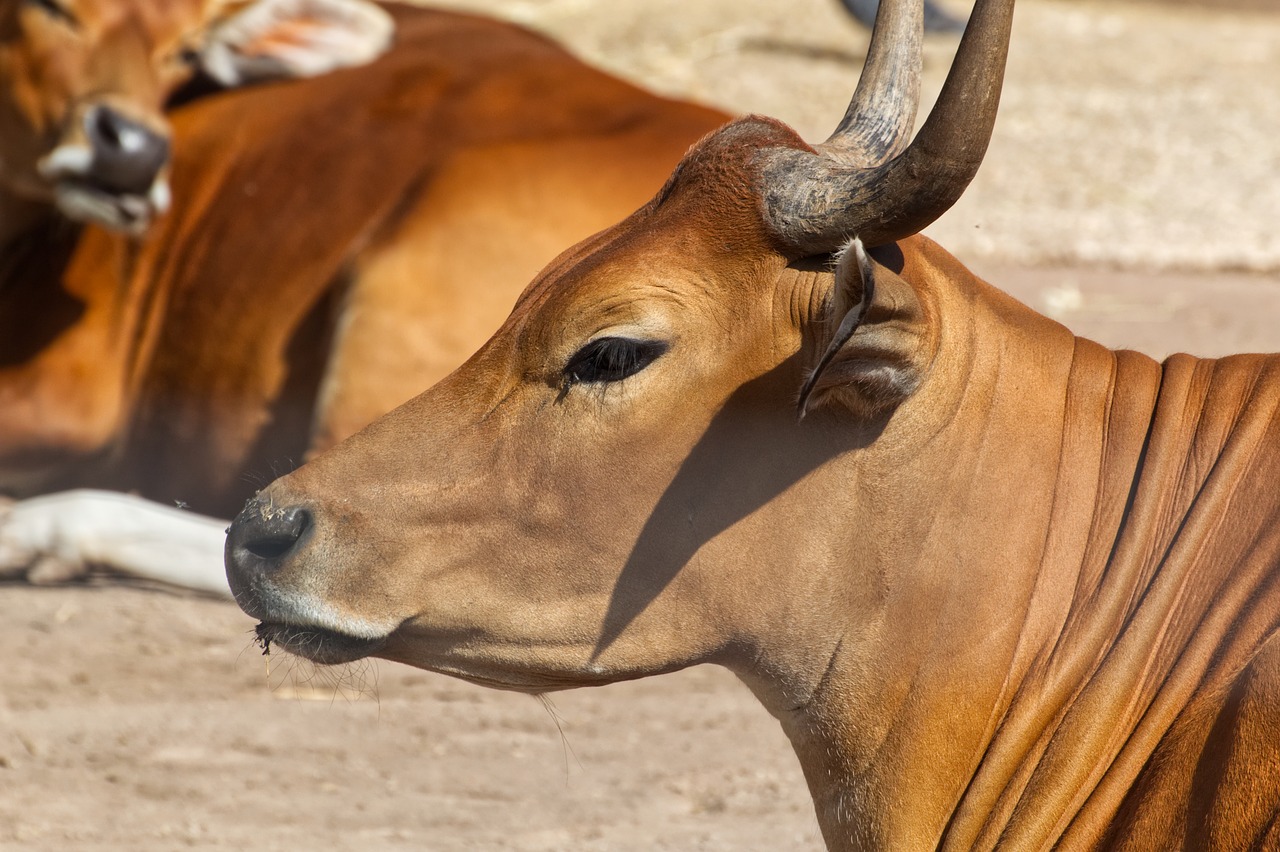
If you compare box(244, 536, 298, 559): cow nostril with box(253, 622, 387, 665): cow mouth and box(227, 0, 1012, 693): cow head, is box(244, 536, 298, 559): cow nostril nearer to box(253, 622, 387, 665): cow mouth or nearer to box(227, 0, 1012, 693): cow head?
box(227, 0, 1012, 693): cow head

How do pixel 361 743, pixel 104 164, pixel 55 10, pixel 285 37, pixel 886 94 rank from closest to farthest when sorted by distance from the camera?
pixel 886 94
pixel 361 743
pixel 104 164
pixel 55 10
pixel 285 37

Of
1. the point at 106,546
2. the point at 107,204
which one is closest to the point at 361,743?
the point at 106,546

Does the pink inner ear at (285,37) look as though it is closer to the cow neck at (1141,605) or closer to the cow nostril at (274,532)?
the cow nostril at (274,532)

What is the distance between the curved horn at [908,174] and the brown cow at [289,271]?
284 cm

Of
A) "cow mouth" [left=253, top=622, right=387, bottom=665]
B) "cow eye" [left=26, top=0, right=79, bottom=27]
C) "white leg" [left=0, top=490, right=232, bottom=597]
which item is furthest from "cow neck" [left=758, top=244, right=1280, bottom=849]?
"cow eye" [left=26, top=0, right=79, bottom=27]

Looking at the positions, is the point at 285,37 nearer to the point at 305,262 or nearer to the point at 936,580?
the point at 305,262

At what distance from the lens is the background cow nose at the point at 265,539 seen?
2736mm

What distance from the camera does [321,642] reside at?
2748 mm

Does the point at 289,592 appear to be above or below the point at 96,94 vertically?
above

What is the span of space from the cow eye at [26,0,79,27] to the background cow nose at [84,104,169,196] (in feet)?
1.27

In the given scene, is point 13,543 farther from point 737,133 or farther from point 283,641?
point 737,133

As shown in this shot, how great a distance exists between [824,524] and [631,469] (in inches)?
12.3

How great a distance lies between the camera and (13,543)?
535 cm

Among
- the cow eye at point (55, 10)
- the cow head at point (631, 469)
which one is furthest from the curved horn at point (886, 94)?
the cow eye at point (55, 10)
